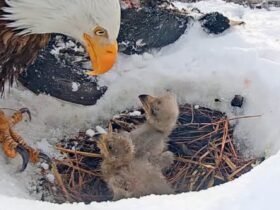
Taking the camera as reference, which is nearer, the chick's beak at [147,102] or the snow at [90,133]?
the chick's beak at [147,102]

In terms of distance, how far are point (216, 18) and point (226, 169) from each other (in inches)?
42.4

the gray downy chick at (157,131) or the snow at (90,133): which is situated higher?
the gray downy chick at (157,131)

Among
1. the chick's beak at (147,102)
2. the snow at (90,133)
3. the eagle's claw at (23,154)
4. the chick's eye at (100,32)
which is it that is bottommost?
the snow at (90,133)

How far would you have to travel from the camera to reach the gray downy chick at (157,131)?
12.4 ft

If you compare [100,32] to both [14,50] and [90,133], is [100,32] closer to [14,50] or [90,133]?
[14,50]

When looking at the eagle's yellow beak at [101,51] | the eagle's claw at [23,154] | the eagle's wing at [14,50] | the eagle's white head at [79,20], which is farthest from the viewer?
the eagle's claw at [23,154]

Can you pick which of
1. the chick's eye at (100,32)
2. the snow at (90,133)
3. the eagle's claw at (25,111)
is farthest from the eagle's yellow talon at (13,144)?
the chick's eye at (100,32)

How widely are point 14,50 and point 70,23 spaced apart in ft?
1.50

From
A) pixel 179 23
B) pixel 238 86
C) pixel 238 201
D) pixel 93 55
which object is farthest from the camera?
pixel 179 23

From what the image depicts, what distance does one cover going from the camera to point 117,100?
14.0 ft

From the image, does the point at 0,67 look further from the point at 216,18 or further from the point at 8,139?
the point at 216,18

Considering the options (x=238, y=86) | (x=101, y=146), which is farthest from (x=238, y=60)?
(x=101, y=146)

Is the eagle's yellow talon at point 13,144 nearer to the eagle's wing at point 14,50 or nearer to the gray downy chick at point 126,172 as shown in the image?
the eagle's wing at point 14,50

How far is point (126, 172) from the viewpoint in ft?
11.8
